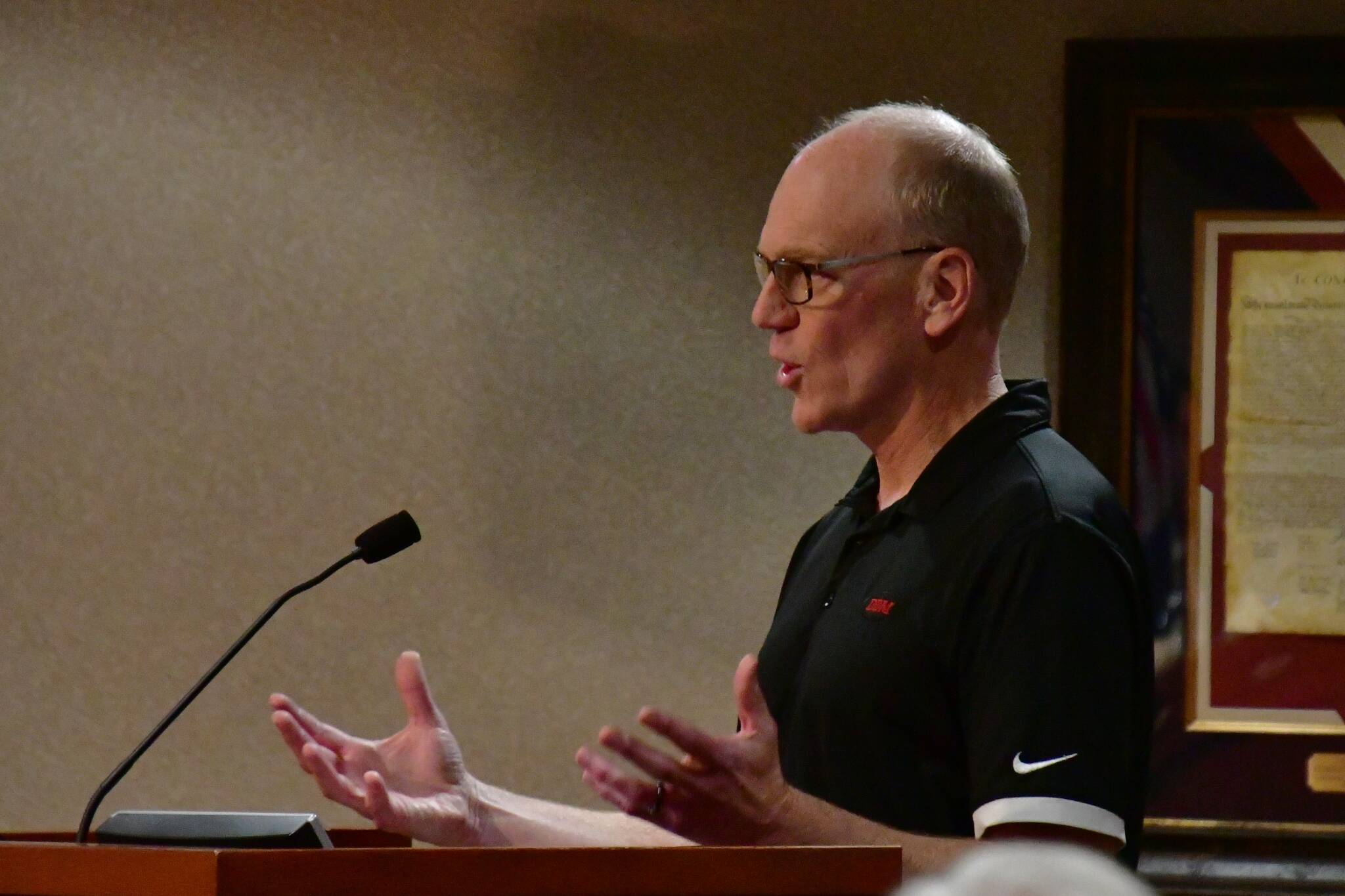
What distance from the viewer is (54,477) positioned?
8.60ft

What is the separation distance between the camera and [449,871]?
0.97 metres

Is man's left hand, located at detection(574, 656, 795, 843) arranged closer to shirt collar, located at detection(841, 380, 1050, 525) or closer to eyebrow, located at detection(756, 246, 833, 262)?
shirt collar, located at detection(841, 380, 1050, 525)

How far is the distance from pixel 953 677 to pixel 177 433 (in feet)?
5.16

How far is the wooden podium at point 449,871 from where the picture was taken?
3.08 ft

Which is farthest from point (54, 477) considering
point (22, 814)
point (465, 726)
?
point (465, 726)

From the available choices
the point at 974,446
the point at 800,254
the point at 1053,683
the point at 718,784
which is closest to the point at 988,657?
the point at 1053,683

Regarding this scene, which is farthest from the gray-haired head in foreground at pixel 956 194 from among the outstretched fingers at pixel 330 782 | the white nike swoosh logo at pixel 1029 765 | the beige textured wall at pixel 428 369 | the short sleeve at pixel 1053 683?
the outstretched fingers at pixel 330 782

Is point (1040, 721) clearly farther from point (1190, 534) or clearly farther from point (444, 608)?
point (444, 608)

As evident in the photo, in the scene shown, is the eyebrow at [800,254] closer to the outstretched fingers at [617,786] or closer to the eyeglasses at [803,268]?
the eyeglasses at [803,268]

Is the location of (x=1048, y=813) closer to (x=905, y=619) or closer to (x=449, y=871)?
(x=905, y=619)

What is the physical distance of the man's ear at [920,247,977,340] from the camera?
170cm

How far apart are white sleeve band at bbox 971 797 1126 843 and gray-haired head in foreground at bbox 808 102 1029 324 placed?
58 centimetres

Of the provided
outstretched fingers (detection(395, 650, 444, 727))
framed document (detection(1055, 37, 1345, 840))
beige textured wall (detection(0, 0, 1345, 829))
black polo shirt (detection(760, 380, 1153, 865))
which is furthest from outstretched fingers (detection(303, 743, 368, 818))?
framed document (detection(1055, 37, 1345, 840))

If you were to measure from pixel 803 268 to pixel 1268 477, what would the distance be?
3.36 ft
